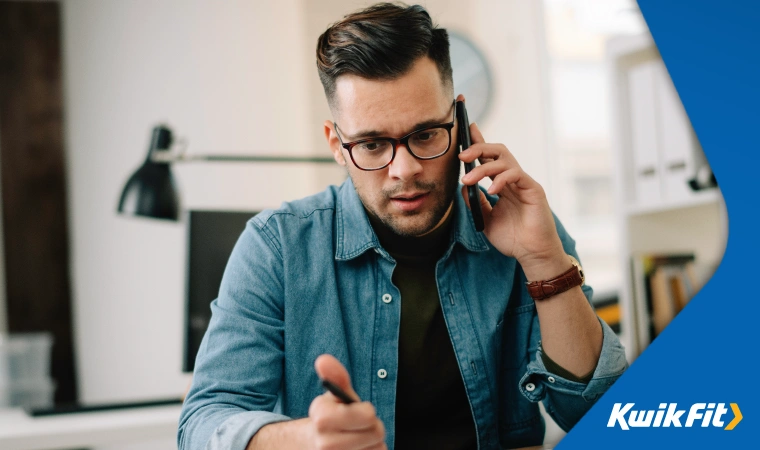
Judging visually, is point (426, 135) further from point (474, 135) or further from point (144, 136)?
point (144, 136)

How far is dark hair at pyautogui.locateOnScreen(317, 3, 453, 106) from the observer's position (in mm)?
882

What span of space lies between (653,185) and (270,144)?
141 centimetres

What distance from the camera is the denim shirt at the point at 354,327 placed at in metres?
0.84

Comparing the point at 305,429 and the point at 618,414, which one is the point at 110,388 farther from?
the point at 618,414

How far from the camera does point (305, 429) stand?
65 centimetres

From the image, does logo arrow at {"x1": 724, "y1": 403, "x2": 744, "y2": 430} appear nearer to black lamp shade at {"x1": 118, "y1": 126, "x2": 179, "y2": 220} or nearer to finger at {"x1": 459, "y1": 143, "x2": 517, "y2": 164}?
finger at {"x1": 459, "y1": 143, "x2": 517, "y2": 164}

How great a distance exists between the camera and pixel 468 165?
2.95 feet

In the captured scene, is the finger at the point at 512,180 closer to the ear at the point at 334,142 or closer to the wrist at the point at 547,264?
the wrist at the point at 547,264

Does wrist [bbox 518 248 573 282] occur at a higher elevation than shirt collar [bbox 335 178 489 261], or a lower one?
lower

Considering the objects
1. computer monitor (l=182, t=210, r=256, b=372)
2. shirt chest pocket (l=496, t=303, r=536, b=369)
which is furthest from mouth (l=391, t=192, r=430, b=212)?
computer monitor (l=182, t=210, r=256, b=372)

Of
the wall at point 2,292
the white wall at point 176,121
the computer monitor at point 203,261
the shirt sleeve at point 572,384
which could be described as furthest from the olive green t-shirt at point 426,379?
the wall at point 2,292

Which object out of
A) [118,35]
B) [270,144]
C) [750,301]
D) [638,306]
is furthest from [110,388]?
[750,301]

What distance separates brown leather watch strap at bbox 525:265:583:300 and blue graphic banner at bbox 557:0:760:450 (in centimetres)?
32

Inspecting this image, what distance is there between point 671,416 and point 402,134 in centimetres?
47
